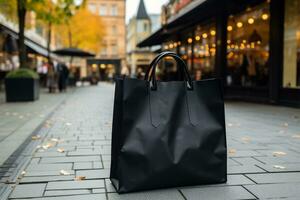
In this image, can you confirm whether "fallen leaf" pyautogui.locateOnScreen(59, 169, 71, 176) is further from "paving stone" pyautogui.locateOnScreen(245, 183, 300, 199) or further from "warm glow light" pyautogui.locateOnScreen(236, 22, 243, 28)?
"warm glow light" pyautogui.locateOnScreen(236, 22, 243, 28)

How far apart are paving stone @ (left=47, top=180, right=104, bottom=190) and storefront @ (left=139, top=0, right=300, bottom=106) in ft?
27.6

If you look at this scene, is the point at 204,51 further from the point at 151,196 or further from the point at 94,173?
the point at 151,196

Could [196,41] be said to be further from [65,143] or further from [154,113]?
[154,113]

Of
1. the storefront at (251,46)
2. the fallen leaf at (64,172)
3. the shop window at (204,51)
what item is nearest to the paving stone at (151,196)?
the fallen leaf at (64,172)

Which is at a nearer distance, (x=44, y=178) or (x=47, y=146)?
(x=44, y=178)

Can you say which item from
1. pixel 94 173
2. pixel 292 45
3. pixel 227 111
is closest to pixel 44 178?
pixel 94 173

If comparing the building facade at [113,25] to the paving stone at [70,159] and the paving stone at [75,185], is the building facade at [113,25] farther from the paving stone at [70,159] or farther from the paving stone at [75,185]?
the paving stone at [75,185]

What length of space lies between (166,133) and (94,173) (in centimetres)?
112

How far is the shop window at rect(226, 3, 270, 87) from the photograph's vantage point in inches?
491

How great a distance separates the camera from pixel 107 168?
13.0 feet

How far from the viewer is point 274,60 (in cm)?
1147

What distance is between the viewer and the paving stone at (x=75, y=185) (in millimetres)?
3303

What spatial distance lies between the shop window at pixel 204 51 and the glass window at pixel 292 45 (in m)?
4.57

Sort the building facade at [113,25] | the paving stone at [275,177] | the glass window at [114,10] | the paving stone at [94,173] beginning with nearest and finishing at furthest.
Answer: the paving stone at [275,177] < the paving stone at [94,173] < the building facade at [113,25] < the glass window at [114,10]
